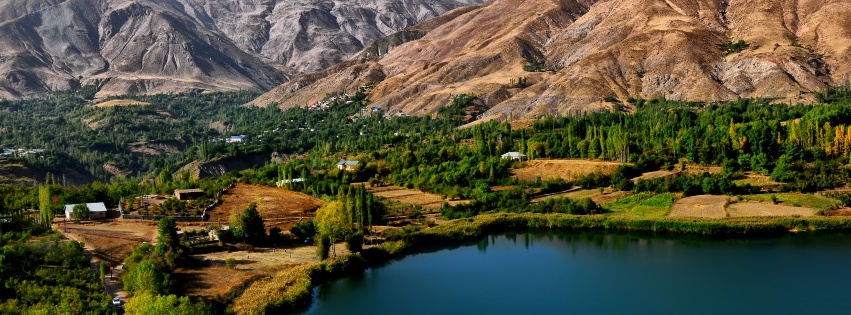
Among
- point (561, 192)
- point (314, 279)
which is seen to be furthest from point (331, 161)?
point (314, 279)

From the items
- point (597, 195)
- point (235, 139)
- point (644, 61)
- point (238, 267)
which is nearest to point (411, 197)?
point (597, 195)

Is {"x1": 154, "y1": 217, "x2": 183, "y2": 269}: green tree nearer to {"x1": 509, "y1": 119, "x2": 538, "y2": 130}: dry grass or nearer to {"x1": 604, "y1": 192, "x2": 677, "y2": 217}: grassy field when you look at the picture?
{"x1": 604, "y1": 192, "x2": 677, "y2": 217}: grassy field

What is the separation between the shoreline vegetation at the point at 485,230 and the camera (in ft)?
156

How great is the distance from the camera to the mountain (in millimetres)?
133500

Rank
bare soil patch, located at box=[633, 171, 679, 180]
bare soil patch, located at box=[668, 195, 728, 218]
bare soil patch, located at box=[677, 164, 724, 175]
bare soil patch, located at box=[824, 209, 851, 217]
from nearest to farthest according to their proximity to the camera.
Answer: bare soil patch, located at box=[824, 209, 851, 217], bare soil patch, located at box=[668, 195, 728, 218], bare soil patch, located at box=[633, 171, 679, 180], bare soil patch, located at box=[677, 164, 724, 175]

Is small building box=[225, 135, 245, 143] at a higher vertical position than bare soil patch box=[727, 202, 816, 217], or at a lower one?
higher

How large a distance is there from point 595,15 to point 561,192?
397ft

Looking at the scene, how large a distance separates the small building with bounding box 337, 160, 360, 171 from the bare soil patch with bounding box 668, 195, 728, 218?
127ft

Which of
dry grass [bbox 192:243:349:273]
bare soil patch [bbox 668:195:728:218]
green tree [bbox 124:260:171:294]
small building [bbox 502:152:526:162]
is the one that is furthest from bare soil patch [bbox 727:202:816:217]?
green tree [bbox 124:260:171:294]

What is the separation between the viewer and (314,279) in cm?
5038

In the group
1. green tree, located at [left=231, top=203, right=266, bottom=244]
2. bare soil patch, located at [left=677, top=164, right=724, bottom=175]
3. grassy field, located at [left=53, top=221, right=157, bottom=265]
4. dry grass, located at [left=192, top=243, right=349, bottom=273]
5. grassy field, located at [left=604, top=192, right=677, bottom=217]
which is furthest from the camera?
bare soil patch, located at [left=677, top=164, right=724, bottom=175]

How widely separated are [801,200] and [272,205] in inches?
1876

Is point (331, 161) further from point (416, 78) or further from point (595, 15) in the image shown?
point (595, 15)

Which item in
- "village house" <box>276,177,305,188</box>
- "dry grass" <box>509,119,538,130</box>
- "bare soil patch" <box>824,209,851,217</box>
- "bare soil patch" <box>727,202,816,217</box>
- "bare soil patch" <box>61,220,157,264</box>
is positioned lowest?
"bare soil patch" <box>824,209,851,217</box>
